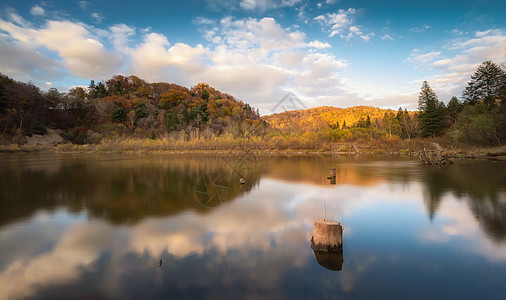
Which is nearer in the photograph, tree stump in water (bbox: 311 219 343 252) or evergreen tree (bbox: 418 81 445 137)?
tree stump in water (bbox: 311 219 343 252)

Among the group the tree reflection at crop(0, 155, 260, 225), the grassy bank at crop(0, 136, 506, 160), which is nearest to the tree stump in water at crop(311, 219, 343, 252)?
the tree reflection at crop(0, 155, 260, 225)

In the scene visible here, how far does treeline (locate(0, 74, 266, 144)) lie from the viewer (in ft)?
199

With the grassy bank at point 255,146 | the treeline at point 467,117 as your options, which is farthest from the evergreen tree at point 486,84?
the grassy bank at point 255,146

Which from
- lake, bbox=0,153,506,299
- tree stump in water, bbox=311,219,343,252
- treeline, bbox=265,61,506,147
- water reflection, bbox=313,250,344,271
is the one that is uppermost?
treeline, bbox=265,61,506,147

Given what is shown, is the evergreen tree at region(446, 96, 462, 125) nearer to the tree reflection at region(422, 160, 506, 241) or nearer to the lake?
the tree reflection at region(422, 160, 506, 241)

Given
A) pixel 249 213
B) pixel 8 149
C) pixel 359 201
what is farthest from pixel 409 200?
pixel 8 149

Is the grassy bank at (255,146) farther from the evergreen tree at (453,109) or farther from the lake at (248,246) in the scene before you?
the lake at (248,246)

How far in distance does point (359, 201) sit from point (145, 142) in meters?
53.8

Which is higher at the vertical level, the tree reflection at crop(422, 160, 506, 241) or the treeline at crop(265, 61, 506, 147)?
the treeline at crop(265, 61, 506, 147)

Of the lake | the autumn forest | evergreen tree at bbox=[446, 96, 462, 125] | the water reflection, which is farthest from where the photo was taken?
evergreen tree at bbox=[446, 96, 462, 125]

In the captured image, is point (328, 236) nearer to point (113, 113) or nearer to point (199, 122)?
point (199, 122)

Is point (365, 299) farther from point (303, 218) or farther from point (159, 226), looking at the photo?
point (159, 226)

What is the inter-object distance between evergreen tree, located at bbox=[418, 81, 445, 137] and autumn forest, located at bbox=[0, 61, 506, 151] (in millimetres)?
171

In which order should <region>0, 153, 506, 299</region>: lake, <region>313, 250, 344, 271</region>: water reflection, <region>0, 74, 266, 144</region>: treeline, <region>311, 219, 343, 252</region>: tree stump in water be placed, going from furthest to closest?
<region>0, 74, 266, 144</region>: treeline < <region>311, 219, 343, 252</region>: tree stump in water < <region>313, 250, 344, 271</region>: water reflection < <region>0, 153, 506, 299</region>: lake
